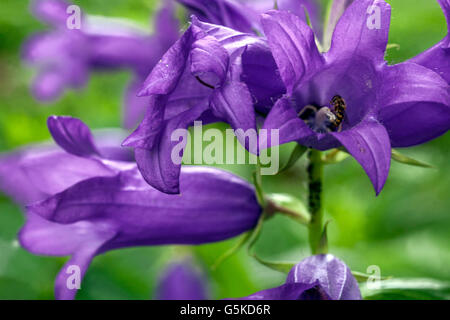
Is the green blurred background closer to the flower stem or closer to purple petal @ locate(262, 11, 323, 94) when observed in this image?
the flower stem

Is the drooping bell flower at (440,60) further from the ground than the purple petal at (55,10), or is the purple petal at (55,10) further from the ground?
the purple petal at (55,10)

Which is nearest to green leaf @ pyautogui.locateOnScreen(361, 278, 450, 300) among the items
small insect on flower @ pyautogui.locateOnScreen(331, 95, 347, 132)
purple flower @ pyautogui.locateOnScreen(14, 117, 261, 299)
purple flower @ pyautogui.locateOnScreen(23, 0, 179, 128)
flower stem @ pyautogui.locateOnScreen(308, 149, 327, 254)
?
flower stem @ pyautogui.locateOnScreen(308, 149, 327, 254)

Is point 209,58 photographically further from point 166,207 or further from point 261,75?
point 166,207

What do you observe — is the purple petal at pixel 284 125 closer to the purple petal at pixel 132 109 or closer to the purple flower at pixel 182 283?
the purple flower at pixel 182 283

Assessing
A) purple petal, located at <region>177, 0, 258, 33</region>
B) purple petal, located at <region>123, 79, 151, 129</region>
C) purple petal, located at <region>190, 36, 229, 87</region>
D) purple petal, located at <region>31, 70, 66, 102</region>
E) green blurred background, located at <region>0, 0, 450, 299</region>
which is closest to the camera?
purple petal, located at <region>190, 36, 229, 87</region>

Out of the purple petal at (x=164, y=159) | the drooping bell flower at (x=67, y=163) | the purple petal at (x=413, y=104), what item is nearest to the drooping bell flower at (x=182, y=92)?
the purple petal at (x=164, y=159)
